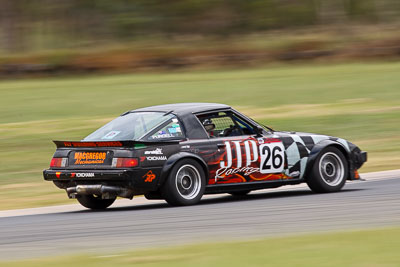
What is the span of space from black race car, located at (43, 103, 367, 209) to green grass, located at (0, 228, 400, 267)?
3172 mm

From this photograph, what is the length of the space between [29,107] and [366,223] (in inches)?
834

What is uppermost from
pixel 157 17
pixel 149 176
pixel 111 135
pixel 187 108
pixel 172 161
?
pixel 157 17

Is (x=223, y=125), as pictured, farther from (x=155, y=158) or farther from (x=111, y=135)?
(x=111, y=135)

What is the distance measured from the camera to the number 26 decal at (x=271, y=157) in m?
11.3

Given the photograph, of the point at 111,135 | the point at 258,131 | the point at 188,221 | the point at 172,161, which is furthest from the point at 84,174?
the point at 258,131

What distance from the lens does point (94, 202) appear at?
11.3m

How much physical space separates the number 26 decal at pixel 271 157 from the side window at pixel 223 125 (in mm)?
329

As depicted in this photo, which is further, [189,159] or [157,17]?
[157,17]

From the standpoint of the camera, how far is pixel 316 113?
77.9ft

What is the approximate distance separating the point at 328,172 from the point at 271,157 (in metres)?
0.96

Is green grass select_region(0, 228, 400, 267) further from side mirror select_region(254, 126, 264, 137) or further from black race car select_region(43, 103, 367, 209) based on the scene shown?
side mirror select_region(254, 126, 264, 137)

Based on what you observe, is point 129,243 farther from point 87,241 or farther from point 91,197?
point 91,197

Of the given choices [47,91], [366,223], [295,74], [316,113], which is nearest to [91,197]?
[366,223]

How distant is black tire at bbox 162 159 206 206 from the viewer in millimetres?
10422
